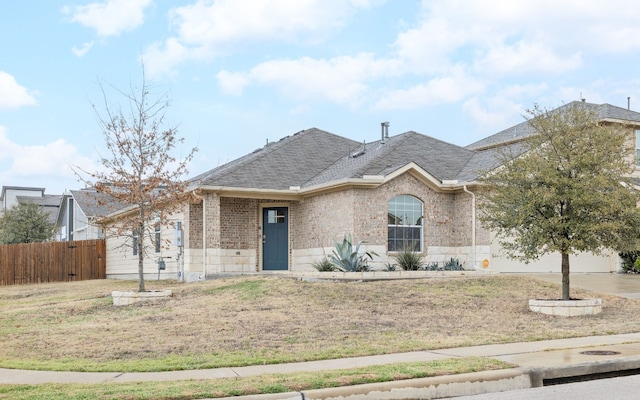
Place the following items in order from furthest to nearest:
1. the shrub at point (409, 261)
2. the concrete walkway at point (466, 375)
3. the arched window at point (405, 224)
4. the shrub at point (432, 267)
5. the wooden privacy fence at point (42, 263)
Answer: the wooden privacy fence at point (42, 263)
the arched window at point (405, 224)
the shrub at point (432, 267)
the shrub at point (409, 261)
the concrete walkway at point (466, 375)

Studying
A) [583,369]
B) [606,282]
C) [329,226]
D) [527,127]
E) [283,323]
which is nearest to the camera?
[583,369]

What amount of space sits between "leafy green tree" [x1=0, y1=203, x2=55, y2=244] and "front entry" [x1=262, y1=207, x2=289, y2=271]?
85.1ft

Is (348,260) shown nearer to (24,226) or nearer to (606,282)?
(606,282)

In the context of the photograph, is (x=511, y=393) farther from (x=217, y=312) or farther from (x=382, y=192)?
(x=382, y=192)

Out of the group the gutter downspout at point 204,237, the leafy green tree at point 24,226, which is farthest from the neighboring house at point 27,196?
the gutter downspout at point 204,237

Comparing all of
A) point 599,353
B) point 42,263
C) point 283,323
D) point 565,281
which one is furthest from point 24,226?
point 599,353

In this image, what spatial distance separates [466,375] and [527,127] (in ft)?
77.9

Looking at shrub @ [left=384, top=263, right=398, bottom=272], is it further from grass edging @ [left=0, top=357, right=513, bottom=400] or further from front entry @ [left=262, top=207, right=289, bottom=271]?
grass edging @ [left=0, top=357, right=513, bottom=400]

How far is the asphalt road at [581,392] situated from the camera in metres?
8.76

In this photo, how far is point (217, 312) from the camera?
1589cm

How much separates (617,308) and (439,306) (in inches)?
173

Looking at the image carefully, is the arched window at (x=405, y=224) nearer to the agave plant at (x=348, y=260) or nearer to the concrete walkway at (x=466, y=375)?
the agave plant at (x=348, y=260)

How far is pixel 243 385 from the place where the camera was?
28.6ft

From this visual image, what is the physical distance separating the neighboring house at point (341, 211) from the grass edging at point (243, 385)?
13.3 meters
